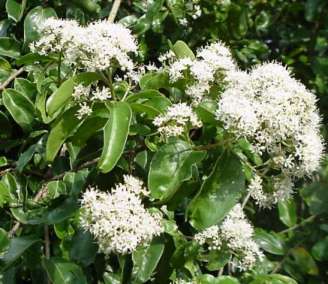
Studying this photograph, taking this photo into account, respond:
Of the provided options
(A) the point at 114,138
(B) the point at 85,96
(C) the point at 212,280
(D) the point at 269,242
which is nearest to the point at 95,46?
(B) the point at 85,96

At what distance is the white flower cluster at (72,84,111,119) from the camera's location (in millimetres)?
1347

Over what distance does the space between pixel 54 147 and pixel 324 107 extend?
1.77 meters

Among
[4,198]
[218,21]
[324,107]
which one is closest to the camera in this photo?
[4,198]

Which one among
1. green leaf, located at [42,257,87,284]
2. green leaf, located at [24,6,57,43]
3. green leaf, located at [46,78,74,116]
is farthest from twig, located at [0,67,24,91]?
green leaf, located at [42,257,87,284]

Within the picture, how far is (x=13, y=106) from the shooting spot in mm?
1623

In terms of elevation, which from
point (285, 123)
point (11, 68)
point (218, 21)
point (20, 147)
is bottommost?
point (20, 147)

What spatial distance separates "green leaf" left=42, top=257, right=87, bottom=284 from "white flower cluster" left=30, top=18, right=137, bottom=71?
39 centimetres

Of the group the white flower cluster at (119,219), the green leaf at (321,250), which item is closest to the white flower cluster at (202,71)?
the white flower cluster at (119,219)

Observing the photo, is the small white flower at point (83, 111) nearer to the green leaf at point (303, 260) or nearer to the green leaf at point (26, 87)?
the green leaf at point (26, 87)

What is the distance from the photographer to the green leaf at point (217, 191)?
1.28 m

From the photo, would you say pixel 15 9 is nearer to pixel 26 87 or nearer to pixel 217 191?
pixel 26 87

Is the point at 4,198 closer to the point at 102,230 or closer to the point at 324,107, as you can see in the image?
the point at 102,230

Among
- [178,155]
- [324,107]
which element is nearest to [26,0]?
[178,155]

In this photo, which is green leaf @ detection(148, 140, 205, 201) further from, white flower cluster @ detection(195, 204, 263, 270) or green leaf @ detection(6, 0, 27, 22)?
green leaf @ detection(6, 0, 27, 22)
